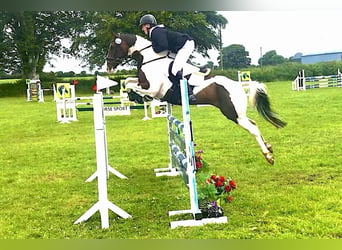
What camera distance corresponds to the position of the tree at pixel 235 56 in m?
2.90

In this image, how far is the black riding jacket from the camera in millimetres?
2402

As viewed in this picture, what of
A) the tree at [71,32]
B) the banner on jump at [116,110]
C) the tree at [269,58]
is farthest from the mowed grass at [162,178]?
the banner on jump at [116,110]

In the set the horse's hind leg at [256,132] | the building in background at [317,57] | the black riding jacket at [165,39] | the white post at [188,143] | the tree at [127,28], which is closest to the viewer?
the white post at [188,143]

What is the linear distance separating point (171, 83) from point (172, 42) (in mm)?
231

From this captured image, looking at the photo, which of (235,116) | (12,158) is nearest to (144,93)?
(235,116)

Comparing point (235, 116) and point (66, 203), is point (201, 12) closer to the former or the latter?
point (235, 116)

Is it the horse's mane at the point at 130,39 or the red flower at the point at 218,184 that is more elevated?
the horse's mane at the point at 130,39

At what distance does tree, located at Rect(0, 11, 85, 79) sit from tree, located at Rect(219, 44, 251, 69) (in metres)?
0.96

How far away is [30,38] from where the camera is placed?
2920mm

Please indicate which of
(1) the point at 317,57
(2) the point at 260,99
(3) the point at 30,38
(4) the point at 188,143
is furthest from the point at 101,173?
(1) the point at 317,57

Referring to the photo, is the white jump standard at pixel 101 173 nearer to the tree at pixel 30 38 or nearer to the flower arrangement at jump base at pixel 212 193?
the flower arrangement at jump base at pixel 212 193

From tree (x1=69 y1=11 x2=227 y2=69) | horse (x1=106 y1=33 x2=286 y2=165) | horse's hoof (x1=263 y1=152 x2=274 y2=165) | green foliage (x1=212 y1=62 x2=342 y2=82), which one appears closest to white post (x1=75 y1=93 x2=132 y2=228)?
horse (x1=106 y1=33 x2=286 y2=165)

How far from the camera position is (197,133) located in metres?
3.52

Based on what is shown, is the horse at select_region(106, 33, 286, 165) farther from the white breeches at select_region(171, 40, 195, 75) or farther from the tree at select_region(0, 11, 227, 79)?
the tree at select_region(0, 11, 227, 79)
